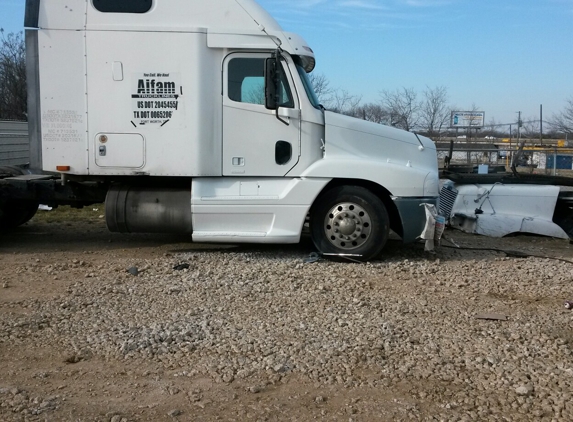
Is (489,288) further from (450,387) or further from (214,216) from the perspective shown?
(214,216)

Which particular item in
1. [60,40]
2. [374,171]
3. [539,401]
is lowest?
→ [539,401]

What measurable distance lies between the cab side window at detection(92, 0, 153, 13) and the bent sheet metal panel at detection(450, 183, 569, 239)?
21.9 ft

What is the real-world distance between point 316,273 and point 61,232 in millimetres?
5375

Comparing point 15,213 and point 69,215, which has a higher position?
point 15,213

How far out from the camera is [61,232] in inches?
433

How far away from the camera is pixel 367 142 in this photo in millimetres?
8531

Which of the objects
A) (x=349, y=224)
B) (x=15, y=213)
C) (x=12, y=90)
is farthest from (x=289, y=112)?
(x=12, y=90)

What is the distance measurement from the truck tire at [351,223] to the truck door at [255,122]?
2.49 feet

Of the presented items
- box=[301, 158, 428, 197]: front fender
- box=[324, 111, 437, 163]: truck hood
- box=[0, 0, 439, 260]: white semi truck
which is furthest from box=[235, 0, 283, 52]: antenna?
box=[301, 158, 428, 197]: front fender

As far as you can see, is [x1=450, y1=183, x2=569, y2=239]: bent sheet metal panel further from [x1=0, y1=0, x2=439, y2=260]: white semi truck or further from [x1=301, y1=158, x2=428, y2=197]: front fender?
[x1=301, y1=158, x2=428, y2=197]: front fender

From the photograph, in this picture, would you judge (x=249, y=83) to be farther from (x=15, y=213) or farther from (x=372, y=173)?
(x=15, y=213)

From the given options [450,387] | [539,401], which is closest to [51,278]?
[450,387]

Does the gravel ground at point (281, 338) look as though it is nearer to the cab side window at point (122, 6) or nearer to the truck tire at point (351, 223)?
the truck tire at point (351, 223)

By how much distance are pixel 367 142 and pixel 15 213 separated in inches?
236
